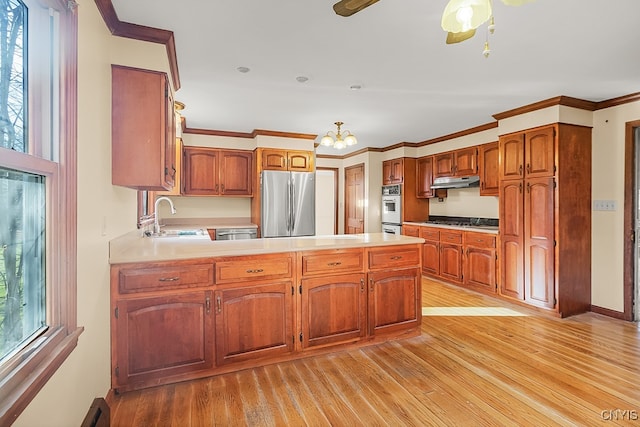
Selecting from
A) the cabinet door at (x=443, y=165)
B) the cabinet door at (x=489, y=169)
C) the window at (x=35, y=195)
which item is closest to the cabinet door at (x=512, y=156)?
the cabinet door at (x=489, y=169)

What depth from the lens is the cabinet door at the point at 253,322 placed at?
87.9 inches

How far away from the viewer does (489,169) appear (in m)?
4.56

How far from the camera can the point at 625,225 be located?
337 centimetres

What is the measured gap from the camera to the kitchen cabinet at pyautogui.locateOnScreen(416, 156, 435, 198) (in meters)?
5.66

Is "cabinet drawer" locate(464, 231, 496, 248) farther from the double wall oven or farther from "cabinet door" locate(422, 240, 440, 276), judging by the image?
the double wall oven

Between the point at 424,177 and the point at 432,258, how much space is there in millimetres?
1497

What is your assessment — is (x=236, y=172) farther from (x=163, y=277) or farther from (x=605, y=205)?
(x=605, y=205)

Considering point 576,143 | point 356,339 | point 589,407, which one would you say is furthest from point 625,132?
point 356,339

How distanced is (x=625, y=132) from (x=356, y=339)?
3539 mm

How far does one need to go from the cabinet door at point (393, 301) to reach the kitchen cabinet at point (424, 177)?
313 cm

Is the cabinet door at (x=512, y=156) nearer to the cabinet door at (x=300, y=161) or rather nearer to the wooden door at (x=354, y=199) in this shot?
the cabinet door at (x=300, y=161)

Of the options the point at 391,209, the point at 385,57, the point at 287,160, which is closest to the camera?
the point at 385,57

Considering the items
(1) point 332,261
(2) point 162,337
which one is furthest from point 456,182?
(2) point 162,337

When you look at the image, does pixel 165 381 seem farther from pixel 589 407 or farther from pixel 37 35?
pixel 589 407
